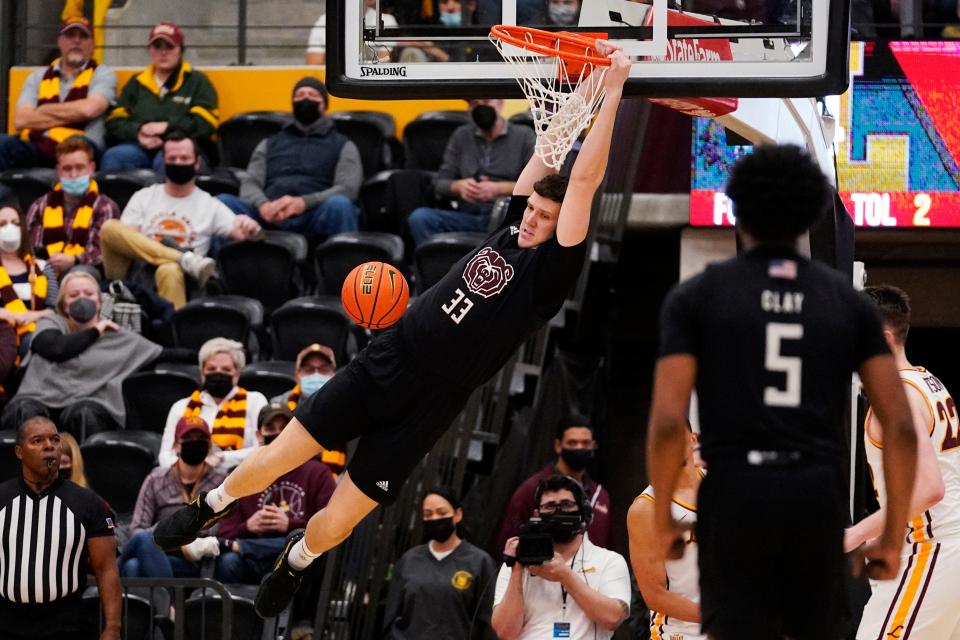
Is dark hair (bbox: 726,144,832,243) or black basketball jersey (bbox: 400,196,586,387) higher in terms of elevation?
dark hair (bbox: 726,144,832,243)

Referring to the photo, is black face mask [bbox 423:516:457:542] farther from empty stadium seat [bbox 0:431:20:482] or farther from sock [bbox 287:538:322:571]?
empty stadium seat [bbox 0:431:20:482]

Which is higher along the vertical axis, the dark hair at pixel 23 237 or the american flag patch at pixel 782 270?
the american flag patch at pixel 782 270

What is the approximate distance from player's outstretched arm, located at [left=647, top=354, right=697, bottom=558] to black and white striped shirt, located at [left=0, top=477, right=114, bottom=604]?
522 centimetres

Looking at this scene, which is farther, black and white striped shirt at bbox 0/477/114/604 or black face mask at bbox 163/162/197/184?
black face mask at bbox 163/162/197/184

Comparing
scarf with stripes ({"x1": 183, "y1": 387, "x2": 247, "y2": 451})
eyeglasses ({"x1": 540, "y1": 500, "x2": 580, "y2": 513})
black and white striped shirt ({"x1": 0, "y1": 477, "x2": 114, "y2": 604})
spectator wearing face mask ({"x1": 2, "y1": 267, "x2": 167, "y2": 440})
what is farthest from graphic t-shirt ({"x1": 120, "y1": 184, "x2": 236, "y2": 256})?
eyeglasses ({"x1": 540, "y1": 500, "x2": 580, "y2": 513})

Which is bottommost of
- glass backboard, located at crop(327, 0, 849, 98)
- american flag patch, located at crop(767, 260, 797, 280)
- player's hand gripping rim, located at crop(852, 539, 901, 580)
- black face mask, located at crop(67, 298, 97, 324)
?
black face mask, located at crop(67, 298, 97, 324)

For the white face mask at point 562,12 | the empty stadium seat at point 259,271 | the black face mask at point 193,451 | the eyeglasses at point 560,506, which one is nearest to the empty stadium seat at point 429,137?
Result: the empty stadium seat at point 259,271

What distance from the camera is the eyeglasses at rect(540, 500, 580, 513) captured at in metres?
8.91

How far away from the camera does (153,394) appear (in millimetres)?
11664

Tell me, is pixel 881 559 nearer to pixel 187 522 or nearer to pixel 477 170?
pixel 187 522

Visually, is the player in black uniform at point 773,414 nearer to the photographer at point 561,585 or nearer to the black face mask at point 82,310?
the photographer at point 561,585

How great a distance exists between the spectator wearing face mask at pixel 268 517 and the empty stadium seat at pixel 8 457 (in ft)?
6.39

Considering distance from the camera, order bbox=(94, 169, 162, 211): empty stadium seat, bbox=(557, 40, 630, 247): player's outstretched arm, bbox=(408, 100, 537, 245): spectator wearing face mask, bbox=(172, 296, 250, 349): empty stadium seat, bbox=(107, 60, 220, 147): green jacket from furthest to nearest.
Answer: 1. bbox=(107, 60, 220, 147): green jacket
2. bbox=(94, 169, 162, 211): empty stadium seat
3. bbox=(408, 100, 537, 245): spectator wearing face mask
4. bbox=(172, 296, 250, 349): empty stadium seat
5. bbox=(557, 40, 630, 247): player's outstretched arm

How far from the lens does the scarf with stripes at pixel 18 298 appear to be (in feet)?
40.2
